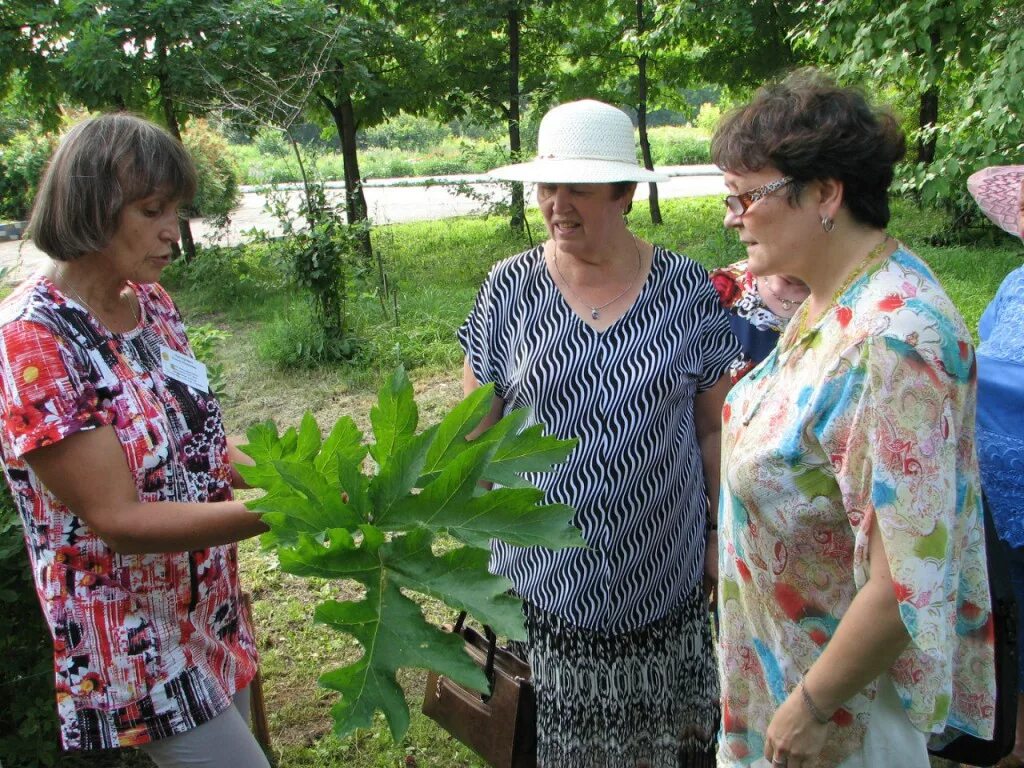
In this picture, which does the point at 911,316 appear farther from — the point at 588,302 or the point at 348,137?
the point at 348,137

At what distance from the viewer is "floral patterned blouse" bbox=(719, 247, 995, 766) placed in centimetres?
125

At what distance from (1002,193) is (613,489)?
1446 mm

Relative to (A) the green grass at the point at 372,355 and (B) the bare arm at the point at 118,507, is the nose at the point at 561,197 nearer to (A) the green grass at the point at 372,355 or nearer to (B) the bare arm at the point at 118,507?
(B) the bare arm at the point at 118,507

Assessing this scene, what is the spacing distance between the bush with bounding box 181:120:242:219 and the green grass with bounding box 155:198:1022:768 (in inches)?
35.8

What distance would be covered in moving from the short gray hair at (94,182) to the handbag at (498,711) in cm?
113

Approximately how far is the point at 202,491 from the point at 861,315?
1.25 meters

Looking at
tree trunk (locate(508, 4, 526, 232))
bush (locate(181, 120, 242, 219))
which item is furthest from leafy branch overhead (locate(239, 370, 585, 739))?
bush (locate(181, 120, 242, 219))

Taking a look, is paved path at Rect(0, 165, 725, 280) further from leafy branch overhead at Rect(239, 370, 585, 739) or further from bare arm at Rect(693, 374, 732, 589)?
leafy branch overhead at Rect(239, 370, 585, 739)

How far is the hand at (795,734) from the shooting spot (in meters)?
1.43

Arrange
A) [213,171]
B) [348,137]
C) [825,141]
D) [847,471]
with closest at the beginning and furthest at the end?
[847,471]
[825,141]
[348,137]
[213,171]

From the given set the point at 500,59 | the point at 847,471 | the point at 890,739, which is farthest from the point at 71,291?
the point at 500,59

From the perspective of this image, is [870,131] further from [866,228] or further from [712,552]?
[712,552]

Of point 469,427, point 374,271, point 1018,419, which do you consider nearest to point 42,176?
point 469,427

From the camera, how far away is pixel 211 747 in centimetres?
167
